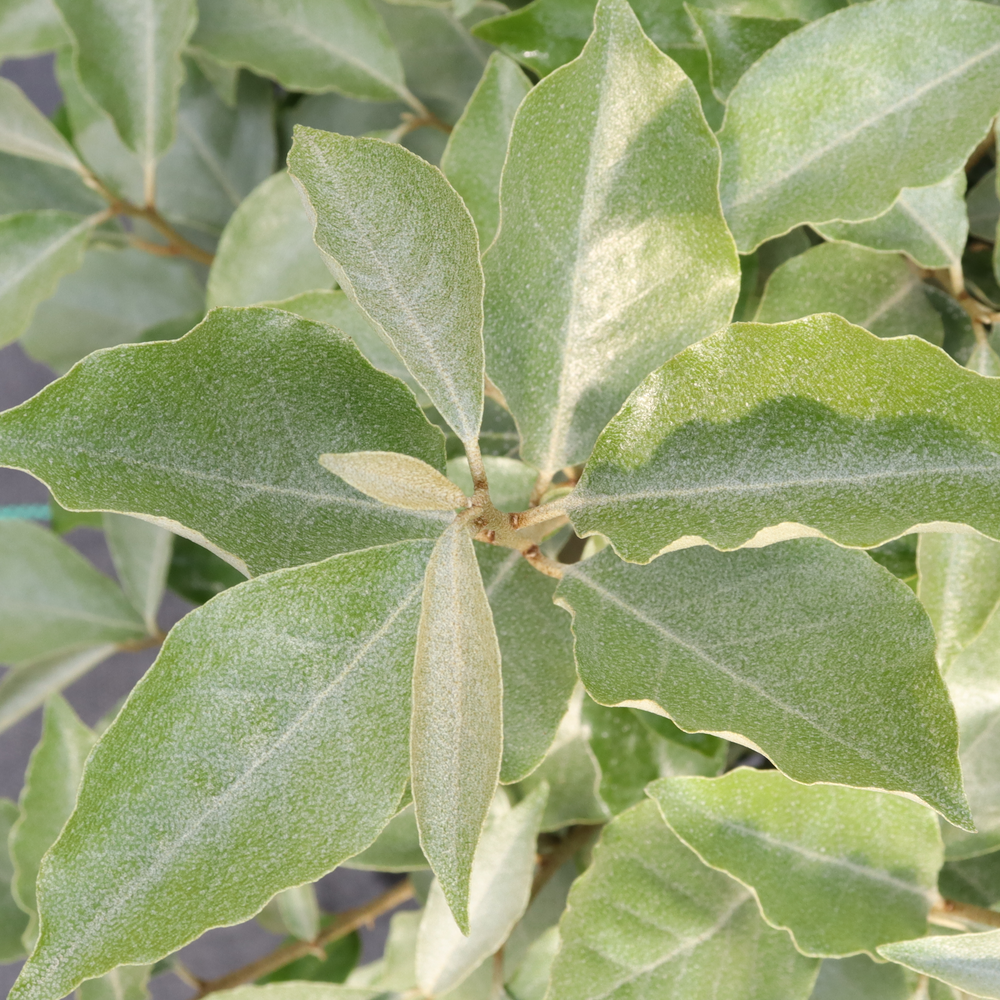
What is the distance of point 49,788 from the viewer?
58cm

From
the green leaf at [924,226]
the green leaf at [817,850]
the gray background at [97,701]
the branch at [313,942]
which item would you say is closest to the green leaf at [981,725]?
the green leaf at [817,850]

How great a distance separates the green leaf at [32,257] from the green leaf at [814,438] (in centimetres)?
43

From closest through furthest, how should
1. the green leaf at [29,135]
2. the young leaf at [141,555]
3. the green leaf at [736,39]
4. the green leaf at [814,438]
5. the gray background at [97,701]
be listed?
the green leaf at [814,438] → the green leaf at [736,39] → the green leaf at [29,135] → the young leaf at [141,555] → the gray background at [97,701]

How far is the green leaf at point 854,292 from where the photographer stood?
1.38 feet

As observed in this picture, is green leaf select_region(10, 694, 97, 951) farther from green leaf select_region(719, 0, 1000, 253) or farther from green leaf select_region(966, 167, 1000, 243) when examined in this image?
green leaf select_region(966, 167, 1000, 243)

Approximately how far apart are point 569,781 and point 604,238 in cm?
34

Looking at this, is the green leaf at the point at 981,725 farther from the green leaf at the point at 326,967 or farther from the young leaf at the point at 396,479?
the green leaf at the point at 326,967

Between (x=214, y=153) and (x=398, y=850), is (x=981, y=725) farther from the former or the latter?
(x=214, y=153)

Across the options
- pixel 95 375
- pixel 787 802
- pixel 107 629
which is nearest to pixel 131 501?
pixel 95 375

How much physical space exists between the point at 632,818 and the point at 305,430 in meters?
0.25

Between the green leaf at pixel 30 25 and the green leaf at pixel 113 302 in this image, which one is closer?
the green leaf at pixel 30 25

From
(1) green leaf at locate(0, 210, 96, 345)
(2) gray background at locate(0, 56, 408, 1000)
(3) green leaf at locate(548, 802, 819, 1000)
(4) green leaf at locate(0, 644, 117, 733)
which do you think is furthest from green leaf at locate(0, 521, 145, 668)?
(3) green leaf at locate(548, 802, 819, 1000)

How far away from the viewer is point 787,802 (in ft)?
1.32

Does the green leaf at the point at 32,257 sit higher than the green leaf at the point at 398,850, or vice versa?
the green leaf at the point at 32,257
